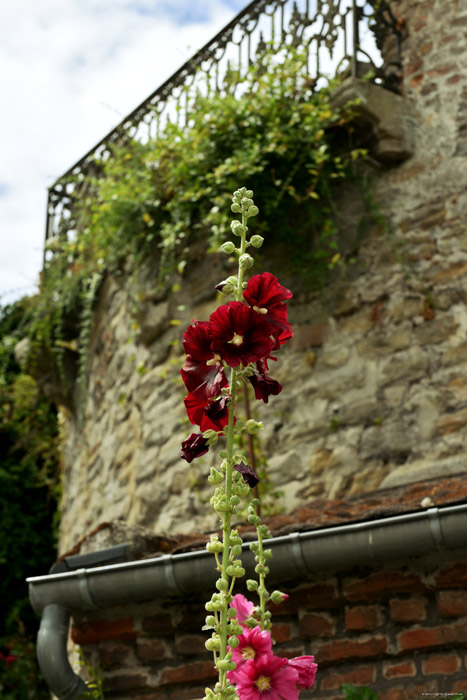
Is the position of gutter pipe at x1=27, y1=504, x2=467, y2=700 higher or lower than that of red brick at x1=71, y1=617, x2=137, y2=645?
higher

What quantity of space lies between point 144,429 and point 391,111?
2524mm

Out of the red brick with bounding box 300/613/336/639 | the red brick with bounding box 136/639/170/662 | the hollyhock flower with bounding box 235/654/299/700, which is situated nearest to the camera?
the hollyhock flower with bounding box 235/654/299/700

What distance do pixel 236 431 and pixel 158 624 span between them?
2133mm

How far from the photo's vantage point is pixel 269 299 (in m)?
1.69

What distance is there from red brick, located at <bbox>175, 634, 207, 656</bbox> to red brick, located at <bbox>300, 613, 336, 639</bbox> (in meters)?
0.42

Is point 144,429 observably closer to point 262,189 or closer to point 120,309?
point 120,309

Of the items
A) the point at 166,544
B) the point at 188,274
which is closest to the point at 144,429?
the point at 188,274

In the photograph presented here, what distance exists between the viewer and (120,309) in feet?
21.4

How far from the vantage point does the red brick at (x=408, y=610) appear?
3164mm

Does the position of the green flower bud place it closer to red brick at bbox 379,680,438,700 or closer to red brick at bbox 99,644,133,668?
red brick at bbox 379,680,438,700

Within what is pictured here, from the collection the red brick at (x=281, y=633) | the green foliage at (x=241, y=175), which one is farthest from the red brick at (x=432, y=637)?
the green foliage at (x=241, y=175)

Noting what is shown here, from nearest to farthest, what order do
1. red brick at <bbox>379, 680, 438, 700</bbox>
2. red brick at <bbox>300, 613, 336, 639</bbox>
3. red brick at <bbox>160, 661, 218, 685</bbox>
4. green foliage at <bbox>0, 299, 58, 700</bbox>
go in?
red brick at <bbox>379, 680, 438, 700</bbox>, red brick at <bbox>300, 613, 336, 639</bbox>, red brick at <bbox>160, 661, 218, 685</bbox>, green foliage at <bbox>0, 299, 58, 700</bbox>

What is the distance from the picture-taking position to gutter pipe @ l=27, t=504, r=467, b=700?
9.96 feet

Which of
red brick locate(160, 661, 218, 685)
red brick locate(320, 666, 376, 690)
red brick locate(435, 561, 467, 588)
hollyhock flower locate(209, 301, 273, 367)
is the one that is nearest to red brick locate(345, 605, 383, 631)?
red brick locate(320, 666, 376, 690)
